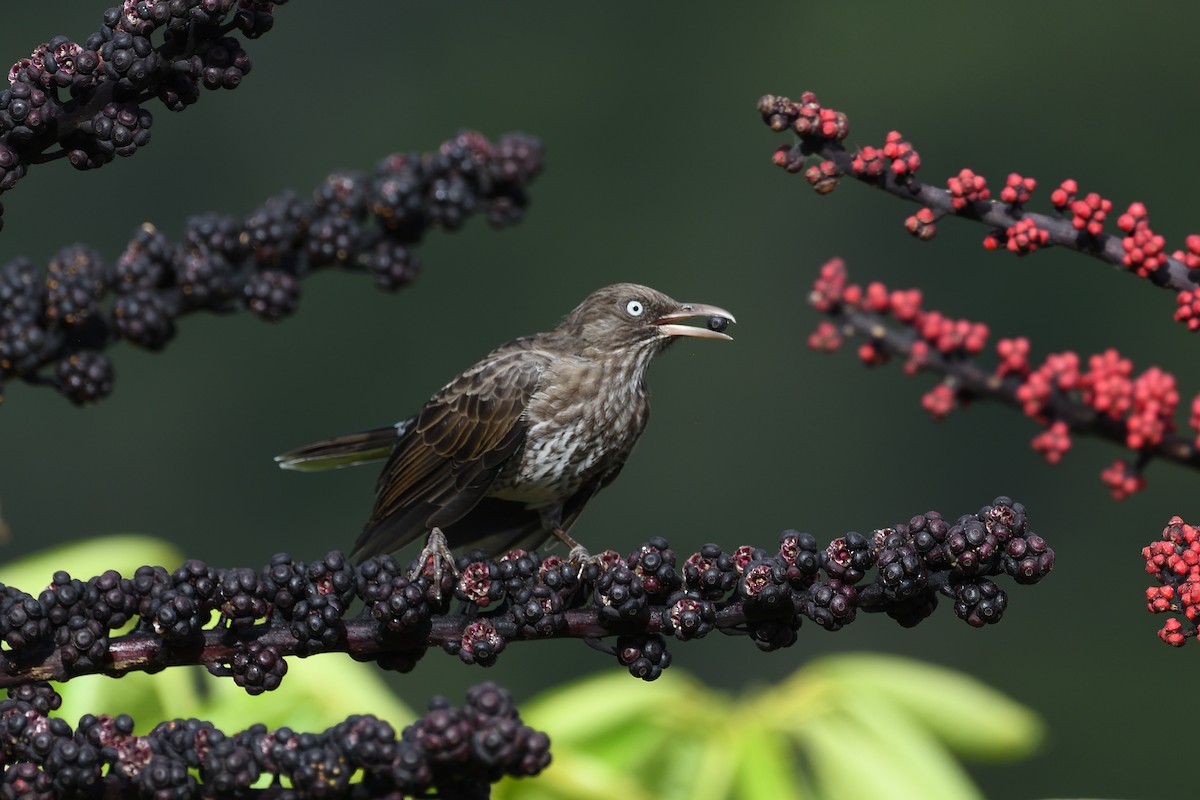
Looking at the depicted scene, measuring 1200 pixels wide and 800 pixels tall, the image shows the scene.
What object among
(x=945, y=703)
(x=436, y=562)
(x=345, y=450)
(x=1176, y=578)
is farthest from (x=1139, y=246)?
(x=345, y=450)

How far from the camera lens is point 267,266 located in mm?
2477

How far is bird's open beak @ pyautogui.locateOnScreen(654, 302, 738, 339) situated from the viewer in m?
3.18

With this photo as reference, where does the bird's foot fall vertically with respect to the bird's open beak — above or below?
below

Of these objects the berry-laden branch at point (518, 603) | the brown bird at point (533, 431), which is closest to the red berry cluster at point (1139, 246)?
the berry-laden branch at point (518, 603)

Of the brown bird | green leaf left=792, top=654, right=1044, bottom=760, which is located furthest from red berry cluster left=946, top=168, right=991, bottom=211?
the brown bird

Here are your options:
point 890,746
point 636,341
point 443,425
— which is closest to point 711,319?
point 636,341

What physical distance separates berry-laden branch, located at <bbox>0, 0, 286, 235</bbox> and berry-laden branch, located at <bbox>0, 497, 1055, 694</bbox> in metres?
0.48

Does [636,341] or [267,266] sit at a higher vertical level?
[636,341]

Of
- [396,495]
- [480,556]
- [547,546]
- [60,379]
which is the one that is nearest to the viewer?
[480,556]

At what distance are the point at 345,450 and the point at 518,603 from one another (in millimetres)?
1770

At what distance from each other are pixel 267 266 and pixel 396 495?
0.88 m

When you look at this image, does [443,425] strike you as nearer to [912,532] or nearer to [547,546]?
[547,546]

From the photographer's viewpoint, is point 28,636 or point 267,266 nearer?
point 28,636

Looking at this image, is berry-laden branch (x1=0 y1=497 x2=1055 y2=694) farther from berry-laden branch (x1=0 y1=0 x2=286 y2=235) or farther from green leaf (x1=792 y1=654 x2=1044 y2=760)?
green leaf (x1=792 y1=654 x2=1044 y2=760)
